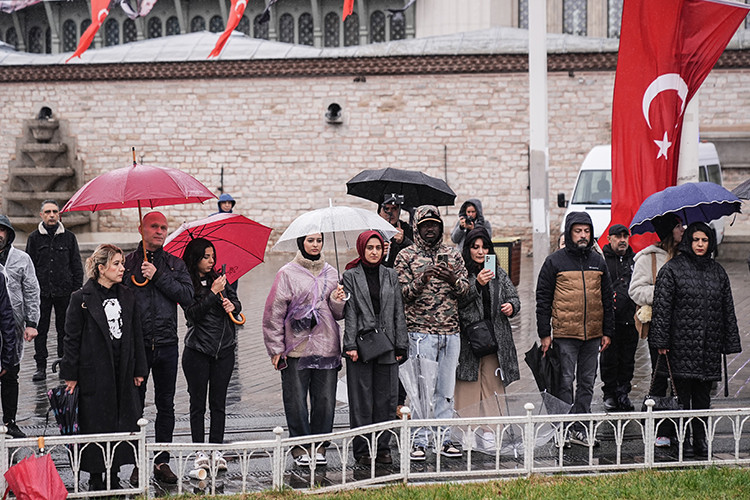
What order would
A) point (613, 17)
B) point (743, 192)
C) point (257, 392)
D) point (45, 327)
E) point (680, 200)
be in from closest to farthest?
point (680, 200) < point (743, 192) < point (257, 392) < point (45, 327) < point (613, 17)

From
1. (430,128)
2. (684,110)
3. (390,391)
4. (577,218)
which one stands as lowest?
(390,391)

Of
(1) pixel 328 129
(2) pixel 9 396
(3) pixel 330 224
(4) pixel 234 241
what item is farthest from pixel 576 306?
(1) pixel 328 129

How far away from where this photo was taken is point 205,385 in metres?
7.18

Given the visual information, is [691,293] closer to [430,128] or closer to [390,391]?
[390,391]

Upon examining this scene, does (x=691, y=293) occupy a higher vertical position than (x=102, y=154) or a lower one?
lower

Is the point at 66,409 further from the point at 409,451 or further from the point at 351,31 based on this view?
the point at 351,31

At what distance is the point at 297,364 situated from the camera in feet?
24.2

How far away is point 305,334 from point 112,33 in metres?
29.7

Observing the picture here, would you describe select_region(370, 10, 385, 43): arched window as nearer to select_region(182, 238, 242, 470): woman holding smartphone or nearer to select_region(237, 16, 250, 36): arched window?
select_region(237, 16, 250, 36): arched window

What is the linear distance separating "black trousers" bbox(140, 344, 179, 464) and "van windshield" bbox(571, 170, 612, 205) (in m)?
13.0

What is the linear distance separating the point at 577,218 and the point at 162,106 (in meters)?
19.7

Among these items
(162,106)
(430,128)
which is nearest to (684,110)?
(430,128)

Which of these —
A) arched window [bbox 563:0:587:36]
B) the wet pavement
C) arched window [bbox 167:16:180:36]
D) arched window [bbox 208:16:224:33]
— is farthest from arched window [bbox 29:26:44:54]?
the wet pavement

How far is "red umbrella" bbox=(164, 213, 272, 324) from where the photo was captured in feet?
24.7
